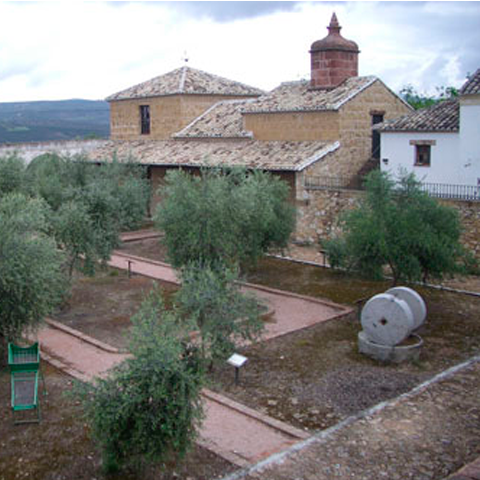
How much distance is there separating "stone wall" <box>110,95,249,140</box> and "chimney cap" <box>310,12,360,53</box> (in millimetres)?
7127

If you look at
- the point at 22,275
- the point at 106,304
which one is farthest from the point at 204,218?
the point at 22,275

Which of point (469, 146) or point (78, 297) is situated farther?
point (469, 146)

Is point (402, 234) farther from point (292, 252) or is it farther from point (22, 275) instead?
point (292, 252)

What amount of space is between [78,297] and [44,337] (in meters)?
3.30

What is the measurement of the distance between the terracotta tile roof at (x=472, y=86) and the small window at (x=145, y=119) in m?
→ 17.1

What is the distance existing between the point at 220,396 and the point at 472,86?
583 inches

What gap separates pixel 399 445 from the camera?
8711 millimetres

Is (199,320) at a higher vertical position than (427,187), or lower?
lower

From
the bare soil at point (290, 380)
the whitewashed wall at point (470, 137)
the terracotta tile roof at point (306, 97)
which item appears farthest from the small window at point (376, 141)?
the bare soil at point (290, 380)

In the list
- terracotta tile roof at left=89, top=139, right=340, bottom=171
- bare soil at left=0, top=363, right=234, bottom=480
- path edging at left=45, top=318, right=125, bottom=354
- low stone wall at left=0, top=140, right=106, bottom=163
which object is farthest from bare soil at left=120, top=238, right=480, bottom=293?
low stone wall at left=0, top=140, right=106, bottom=163

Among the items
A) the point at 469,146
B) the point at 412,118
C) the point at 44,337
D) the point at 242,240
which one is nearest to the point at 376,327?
the point at 242,240

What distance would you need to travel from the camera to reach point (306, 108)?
2459 centimetres

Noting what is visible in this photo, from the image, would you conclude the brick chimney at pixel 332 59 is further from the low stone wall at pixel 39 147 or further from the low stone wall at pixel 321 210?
the low stone wall at pixel 39 147

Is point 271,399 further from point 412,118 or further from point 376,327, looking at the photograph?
point 412,118
